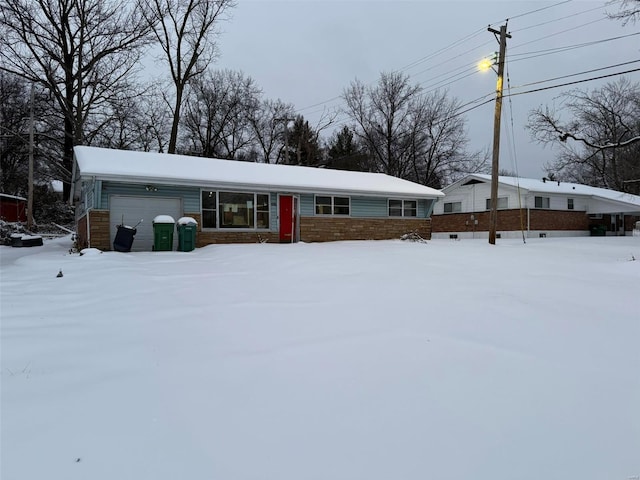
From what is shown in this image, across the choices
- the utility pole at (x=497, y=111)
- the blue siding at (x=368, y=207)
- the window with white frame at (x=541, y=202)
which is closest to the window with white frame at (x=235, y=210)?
the blue siding at (x=368, y=207)

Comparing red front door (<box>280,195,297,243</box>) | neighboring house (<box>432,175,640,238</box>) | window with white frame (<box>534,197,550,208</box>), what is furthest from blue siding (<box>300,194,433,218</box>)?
window with white frame (<box>534,197,550,208</box>)

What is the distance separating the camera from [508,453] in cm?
206

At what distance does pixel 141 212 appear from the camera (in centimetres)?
1214

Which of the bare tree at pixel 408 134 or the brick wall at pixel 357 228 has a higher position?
the bare tree at pixel 408 134

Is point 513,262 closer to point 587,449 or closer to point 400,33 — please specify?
point 587,449

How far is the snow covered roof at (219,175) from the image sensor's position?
11742 mm

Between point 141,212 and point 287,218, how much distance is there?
5133mm

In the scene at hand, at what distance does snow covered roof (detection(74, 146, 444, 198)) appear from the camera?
1174 centimetres

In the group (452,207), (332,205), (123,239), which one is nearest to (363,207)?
(332,205)

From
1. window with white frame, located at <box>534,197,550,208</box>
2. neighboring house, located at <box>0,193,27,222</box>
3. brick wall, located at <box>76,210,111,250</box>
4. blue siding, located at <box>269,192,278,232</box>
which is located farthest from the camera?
neighboring house, located at <box>0,193,27,222</box>

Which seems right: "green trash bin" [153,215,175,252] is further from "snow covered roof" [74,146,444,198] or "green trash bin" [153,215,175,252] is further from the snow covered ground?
the snow covered ground

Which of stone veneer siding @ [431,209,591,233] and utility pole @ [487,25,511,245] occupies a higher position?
utility pole @ [487,25,511,245]

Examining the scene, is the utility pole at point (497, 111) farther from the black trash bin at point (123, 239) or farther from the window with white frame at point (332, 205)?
the black trash bin at point (123, 239)

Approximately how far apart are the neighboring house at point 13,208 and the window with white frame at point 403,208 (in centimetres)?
2552
